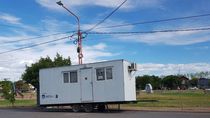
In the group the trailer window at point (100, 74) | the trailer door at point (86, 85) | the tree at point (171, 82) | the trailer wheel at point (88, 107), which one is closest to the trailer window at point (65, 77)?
→ the trailer door at point (86, 85)

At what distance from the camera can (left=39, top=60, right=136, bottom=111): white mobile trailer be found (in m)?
24.5

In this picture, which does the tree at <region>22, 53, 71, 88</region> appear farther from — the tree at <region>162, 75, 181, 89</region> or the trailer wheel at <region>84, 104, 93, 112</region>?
the tree at <region>162, 75, 181, 89</region>

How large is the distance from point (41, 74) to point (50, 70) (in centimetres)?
102

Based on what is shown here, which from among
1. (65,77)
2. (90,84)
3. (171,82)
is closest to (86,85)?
(90,84)

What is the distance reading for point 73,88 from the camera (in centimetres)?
2652

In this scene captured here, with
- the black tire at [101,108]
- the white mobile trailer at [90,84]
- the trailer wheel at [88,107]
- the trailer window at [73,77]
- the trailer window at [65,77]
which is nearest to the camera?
the white mobile trailer at [90,84]

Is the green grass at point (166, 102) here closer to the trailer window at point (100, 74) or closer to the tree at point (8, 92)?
the tree at point (8, 92)

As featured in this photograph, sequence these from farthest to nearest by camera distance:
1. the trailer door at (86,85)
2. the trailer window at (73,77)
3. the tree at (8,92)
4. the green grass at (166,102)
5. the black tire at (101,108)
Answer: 1. the tree at (8,92)
2. the green grass at (166,102)
3. the trailer window at (73,77)
4. the black tire at (101,108)
5. the trailer door at (86,85)

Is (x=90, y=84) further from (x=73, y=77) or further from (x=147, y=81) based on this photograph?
(x=147, y=81)

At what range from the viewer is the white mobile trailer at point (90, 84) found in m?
24.5

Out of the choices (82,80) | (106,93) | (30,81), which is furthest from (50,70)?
(30,81)

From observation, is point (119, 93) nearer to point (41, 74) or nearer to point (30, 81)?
point (41, 74)

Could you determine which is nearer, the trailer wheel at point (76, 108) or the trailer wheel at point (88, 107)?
the trailer wheel at point (88, 107)

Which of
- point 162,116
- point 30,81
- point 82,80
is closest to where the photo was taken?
point 162,116
